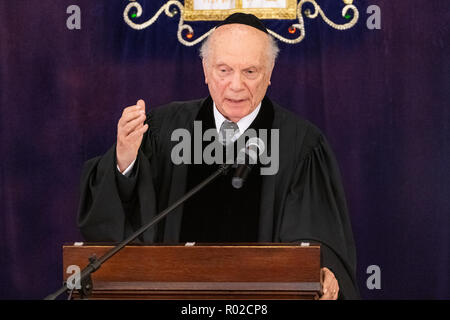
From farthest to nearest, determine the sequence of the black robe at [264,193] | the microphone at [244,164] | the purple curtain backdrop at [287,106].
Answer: the purple curtain backdrop at [287,106], the black robe at [264,193], the microphone at [244,164]

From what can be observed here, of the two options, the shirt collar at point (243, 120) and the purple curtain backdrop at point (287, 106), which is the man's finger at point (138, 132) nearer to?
the shirt collar at point (243, 120)

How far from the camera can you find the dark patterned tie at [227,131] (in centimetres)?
416

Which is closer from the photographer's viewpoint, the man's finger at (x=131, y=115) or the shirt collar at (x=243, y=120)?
the man's finger at (x=131, y=115)

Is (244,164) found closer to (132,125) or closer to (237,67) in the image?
(132,125)

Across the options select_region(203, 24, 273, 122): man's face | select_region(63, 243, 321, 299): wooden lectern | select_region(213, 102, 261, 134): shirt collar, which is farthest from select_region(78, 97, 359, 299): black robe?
select_region(63, 243, 321, 299): wooden lectern

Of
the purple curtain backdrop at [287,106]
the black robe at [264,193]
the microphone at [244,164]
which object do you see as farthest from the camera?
the purple curtain backdrop at [287,106]

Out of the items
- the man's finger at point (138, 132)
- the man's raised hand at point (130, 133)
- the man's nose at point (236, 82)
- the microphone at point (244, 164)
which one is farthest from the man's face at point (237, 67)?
the microphone at point (244, 164)

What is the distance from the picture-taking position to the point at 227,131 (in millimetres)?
4164

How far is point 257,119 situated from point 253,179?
1.13ft

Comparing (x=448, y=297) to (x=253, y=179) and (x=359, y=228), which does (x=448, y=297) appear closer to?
(x=359, y=228)

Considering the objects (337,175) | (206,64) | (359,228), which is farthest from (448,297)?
(206,64)

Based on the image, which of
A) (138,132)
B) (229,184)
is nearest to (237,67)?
(229,184)

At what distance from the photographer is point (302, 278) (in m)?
2.91

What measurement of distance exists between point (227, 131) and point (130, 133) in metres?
0.83
